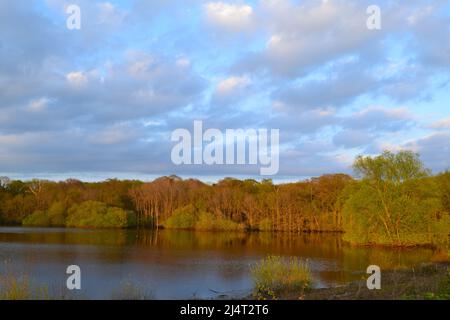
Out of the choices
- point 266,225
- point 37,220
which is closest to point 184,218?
point 266,225

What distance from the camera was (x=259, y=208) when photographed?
74750 mm

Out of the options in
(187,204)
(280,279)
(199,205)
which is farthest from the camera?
(187,204)

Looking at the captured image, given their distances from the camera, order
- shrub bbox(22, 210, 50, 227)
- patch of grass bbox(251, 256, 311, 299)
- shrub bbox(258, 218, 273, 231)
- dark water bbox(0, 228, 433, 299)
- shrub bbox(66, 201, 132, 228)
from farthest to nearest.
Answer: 1. shrub bbox(22, 210, 50, 227)
2. shrub bbox(258, 218, 273, 231)
3. shrub bbox(66, 201, 132, 228)
4. dark water bbox(0, 228, 433, 299)
5. patch of grass bbox(251, 256, 311, 299)

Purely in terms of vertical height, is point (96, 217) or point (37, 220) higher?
point (96, 217)

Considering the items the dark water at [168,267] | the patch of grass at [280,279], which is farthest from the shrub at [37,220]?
the patch of grass at [280,279]

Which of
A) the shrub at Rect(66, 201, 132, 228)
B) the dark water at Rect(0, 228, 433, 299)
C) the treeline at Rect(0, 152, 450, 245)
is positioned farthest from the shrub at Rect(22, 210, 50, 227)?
the dark water at Rect(0, 228, 433, 299)

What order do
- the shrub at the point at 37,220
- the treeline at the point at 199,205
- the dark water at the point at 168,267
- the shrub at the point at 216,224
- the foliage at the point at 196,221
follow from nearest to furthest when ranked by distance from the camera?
1. the dark water at the point at 168,267
2. the shrub at the point at 216,224
3. the foliage at the point at 196,221
4. the treeline at the point at 199,205
5. the shrub at the point at 37,220

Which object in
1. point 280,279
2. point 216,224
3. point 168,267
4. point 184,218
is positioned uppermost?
point 184,218

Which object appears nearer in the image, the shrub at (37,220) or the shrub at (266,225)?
the shrub at (266,225)

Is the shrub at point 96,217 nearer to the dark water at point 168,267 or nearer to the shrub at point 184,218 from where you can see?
the shrub at point 184,218

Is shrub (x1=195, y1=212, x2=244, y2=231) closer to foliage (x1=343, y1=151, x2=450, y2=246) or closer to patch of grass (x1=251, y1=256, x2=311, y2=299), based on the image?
foliage (x1=343, y1=151, x2=450, y2=246)

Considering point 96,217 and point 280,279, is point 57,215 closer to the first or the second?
point 96,217
